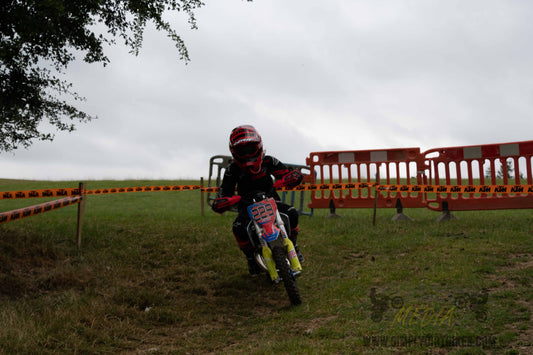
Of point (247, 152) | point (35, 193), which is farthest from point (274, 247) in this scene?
point (35, 193)

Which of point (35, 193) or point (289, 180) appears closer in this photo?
point (289, 180)

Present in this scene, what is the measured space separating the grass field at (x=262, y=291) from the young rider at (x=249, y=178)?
1.00 meters

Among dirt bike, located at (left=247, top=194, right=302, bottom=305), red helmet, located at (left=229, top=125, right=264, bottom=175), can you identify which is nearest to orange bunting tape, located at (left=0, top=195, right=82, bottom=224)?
red helmet, located at (left=229, top=125, right=264, bottom=175)

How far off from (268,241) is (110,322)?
86.2 inches

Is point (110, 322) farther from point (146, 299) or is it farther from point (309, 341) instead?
point (309, 341)

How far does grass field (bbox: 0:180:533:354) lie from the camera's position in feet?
15.1

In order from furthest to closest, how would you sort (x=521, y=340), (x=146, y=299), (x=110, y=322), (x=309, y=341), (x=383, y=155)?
(x=383, y=155)
(x=146, y=299)
(x=110, y=322)
(x=309, y=341)
(x=521, y=340)

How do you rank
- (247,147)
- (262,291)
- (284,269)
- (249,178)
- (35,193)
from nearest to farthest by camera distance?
(284,269) < (247,147) < (249,178) < (262,291) < (35,193)

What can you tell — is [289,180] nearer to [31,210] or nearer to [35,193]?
[31,210]

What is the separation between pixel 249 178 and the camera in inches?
266

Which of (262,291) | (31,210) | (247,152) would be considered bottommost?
(262,291)

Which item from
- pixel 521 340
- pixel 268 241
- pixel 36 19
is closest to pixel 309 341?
pixel 268 241

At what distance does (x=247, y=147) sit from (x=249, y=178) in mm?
547

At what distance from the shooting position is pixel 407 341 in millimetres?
4250
